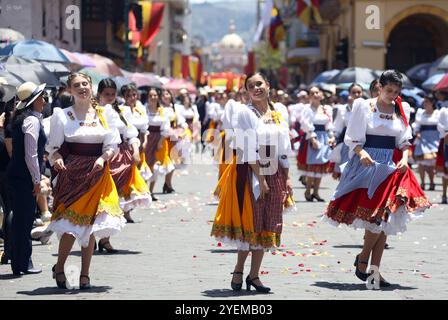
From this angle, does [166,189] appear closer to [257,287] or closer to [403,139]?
[403,139]

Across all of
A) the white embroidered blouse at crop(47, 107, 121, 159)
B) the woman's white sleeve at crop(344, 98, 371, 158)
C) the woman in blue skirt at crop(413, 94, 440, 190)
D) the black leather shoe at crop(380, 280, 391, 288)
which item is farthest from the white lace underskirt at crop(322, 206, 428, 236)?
→ the woman in blue skirt at crop(413, 94, 440, 190)

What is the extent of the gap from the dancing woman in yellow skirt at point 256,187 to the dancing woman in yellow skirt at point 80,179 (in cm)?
108

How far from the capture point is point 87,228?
10.2 meters

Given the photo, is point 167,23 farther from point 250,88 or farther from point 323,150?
point 250,88

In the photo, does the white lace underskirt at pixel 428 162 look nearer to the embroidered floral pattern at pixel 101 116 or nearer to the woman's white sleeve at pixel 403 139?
the woman's white sleeve at pixel 403 139

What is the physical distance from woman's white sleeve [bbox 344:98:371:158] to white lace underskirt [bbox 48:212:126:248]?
221cm

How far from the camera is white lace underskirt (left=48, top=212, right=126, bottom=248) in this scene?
10141mm

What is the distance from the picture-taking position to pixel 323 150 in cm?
2014

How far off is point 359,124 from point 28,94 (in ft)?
10.1

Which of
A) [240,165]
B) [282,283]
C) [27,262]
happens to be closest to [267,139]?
[240,165]

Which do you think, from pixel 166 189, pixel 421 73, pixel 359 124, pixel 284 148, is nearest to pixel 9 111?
pixel 284 148

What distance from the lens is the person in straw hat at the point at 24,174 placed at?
10922 mm

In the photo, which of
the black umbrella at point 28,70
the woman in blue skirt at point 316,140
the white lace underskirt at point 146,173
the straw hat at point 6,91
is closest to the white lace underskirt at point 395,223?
the straw hat at point 6,91
